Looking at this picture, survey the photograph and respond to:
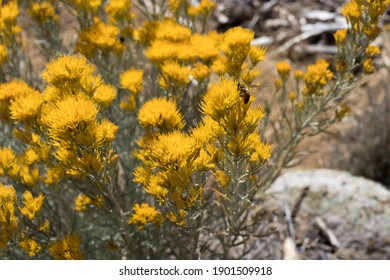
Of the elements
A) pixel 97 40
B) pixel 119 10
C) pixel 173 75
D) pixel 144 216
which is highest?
pixel 119 10

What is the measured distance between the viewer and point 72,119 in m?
1.61

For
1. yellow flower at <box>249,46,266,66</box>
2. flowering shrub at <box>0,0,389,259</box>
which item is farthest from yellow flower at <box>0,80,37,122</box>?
yellow flower at <box>249,46,266,66</box>

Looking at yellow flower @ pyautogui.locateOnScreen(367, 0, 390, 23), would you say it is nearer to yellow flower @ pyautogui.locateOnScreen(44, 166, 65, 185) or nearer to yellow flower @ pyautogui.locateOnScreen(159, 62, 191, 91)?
yellow flower @ pyautogui.locateOnScreen(159, 62, 191, 91)

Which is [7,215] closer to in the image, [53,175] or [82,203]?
[53,175]

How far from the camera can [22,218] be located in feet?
6.95

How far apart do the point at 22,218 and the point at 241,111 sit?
1.18 meters

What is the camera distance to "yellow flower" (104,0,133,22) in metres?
2.90

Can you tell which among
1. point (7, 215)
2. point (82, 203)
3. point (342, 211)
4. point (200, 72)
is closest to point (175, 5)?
point (200, 72)

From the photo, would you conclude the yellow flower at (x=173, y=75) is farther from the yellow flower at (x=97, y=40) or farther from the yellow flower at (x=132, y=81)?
the yellow flower at (x=97, y=40)

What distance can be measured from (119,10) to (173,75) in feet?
3.24

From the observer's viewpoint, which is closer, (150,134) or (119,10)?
(150,134)

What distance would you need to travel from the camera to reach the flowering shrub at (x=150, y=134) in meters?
1.68

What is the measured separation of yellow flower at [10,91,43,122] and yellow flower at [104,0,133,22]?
1.16 meters

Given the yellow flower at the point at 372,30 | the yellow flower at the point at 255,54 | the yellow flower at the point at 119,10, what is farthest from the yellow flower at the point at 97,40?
the yellow flower at the point at 372,30
